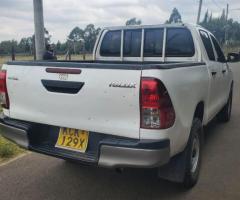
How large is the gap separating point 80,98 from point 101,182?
54.0 inches

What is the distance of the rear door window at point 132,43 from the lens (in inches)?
226

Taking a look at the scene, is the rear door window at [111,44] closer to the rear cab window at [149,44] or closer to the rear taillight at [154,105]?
the rear cab window at [149,44]

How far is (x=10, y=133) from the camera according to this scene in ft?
13.0

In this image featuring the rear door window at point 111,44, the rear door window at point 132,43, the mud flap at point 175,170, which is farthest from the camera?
the rear door window at point 111,44

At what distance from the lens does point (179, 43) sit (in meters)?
5.29

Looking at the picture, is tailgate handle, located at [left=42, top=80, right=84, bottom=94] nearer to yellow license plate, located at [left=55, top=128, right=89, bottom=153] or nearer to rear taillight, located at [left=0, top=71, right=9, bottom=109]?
yellow license plate, located at [left=55, top=128, right=89, bottom=153]

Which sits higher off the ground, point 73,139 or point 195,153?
point 73,139

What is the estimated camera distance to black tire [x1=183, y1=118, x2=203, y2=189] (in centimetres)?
393

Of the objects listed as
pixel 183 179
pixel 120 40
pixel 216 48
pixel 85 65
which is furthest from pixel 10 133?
pixel 216 48

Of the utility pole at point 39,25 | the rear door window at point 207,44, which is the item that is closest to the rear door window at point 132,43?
the rear door window at point 207,44

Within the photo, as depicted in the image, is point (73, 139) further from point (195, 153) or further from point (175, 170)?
point (195, 153)

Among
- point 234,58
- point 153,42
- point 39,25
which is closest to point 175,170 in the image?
point 153,42

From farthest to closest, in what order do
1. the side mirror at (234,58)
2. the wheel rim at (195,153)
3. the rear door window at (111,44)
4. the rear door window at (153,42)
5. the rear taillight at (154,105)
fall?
the side mirror at (234,58)
the rear door window at (111,44)
the rear door window at (153,42)
the wheel rim at (195,153)
the rear taillight at (154,105)

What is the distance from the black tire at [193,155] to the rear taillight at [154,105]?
2.60ft
